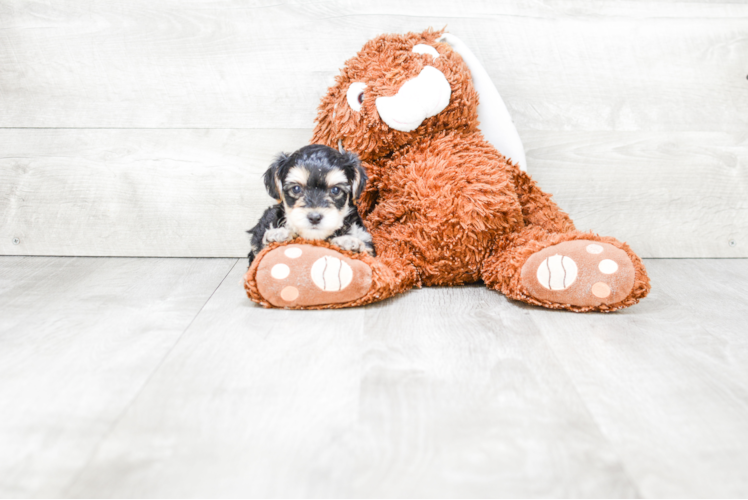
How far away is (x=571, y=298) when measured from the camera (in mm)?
1424

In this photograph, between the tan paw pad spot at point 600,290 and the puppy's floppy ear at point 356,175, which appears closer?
the tan paw pad spot at point 600,290

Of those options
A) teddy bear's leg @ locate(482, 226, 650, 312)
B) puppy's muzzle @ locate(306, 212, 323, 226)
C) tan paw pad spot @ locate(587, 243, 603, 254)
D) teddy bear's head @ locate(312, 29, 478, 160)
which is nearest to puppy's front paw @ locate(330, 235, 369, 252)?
puppy's muzzle @ locate(306, 212, 323, 226)

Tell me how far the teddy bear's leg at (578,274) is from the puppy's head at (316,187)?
1.56ft

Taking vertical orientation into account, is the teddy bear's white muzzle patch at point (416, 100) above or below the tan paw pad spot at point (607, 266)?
above

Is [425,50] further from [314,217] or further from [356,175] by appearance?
[314,217]

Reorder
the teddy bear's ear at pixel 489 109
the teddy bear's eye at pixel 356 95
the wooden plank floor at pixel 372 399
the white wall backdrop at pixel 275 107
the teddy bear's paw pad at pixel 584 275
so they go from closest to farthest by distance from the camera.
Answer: the wooden plank floor at pixel 372 399, the teddy bear's paw pad at pixel 584 275, the teddy bear's eye at pixel 356 95, the teddy bear's ear at pixel 489 109, the white wall backdrop at pixel 275 107

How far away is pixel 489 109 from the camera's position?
1809 millimetres

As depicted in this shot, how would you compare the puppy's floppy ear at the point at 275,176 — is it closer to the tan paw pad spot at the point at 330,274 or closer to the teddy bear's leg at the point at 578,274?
the tan paw pad spot at the point at 330,274

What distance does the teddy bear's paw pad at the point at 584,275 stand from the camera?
4.60 ft

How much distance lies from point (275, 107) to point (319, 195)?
2.25 ft

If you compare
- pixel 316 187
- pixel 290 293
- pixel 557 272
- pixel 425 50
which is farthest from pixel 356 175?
pixel 557 272

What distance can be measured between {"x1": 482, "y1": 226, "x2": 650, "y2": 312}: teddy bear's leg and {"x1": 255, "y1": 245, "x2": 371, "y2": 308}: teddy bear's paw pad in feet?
1.32

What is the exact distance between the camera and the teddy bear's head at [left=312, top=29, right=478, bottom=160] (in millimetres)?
1595

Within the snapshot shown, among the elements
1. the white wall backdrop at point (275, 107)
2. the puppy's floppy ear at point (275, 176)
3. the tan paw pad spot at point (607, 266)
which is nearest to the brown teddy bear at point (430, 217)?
the tan paw pad spot at point (607, 266)
